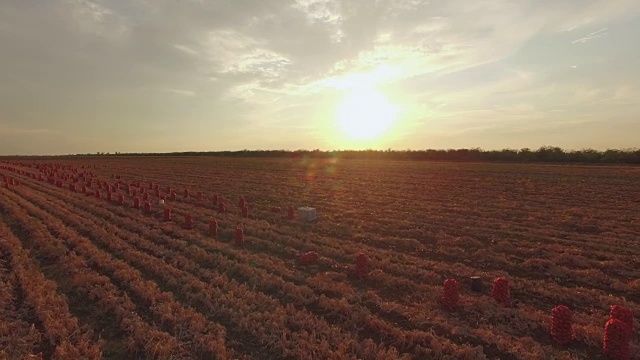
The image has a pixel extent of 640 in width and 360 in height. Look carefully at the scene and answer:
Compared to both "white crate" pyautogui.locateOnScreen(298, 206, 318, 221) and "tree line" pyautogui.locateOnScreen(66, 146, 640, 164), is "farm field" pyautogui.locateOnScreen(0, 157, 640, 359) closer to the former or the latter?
"white crate" pyautogui.locateOnScreen(298, 206, 318, 221)

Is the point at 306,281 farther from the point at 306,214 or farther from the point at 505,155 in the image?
the point at 505,155

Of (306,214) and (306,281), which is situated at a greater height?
(306,214)

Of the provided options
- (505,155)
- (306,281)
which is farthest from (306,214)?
(505,155)

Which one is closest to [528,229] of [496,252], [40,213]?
[496,252]

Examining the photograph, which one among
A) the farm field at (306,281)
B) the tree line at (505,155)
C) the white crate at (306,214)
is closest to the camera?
the farm field at (306,281)

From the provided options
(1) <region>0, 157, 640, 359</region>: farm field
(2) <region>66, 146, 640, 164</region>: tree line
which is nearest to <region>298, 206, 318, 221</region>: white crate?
(1) <region>0, 157, 640, 359</region>: farm field

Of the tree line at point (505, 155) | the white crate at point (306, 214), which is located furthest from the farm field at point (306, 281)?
the tree line at point (505, 155)

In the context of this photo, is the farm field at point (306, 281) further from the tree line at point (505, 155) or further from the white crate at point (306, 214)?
the tree line at point (505, 155)

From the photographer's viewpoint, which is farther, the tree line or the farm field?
the tree line

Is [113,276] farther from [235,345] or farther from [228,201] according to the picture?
[228,201]
